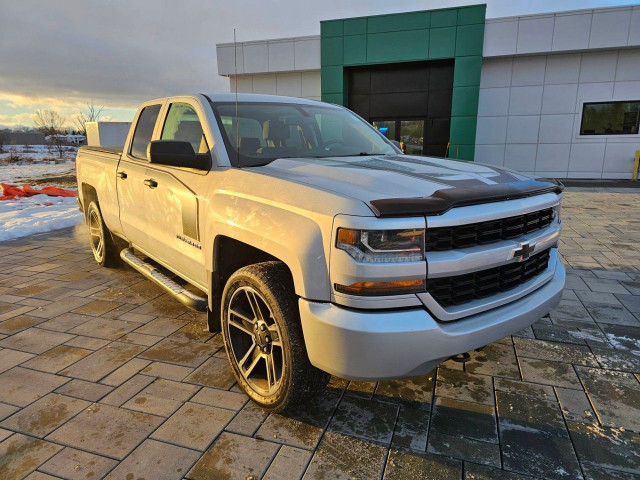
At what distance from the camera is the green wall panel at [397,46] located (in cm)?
1625

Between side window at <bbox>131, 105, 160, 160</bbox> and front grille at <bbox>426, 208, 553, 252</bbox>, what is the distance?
3119mm

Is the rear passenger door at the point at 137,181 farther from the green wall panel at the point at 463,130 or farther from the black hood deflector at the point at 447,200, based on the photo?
the green wall panel at the point at 463,130

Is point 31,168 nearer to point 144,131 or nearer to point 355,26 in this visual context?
point 355,26

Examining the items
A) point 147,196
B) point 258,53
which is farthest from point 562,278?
point 258,53

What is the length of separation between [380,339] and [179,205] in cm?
205

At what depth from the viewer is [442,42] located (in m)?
16.1

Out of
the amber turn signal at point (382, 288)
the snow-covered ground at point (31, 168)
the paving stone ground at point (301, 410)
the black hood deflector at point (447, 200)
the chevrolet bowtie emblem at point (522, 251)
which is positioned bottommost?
the paving stone ground at point (301, 410)

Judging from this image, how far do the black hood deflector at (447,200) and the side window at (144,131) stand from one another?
2981mm

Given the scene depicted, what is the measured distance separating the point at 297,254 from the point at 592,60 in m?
18.4

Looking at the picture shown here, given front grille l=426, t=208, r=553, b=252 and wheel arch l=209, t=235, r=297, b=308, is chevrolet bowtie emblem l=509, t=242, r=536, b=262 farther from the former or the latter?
wheel arch l=209, t=235, r=297, b=308

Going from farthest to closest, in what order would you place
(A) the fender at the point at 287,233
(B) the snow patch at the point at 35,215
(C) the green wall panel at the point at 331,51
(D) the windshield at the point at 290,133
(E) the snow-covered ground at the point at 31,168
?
1. (E) the snow-covered ground at the point at 31,168
2. (C) the green wall panel at the point at 331,51
3. (B) the snow patch at the point at 35,215
4. (D) the windshield at the point at 290,133
5. (A) the fender at the point at 287,233

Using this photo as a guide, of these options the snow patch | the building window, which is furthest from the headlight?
the building window

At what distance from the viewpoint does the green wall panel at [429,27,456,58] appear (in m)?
16.0

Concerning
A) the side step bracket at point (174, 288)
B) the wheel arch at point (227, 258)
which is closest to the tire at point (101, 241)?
the side step bracket at point (174, 288)
